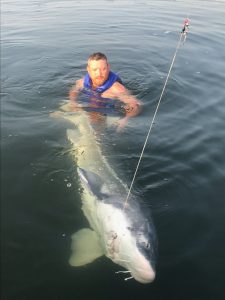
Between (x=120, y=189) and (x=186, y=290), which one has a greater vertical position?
(x=120, y=189)

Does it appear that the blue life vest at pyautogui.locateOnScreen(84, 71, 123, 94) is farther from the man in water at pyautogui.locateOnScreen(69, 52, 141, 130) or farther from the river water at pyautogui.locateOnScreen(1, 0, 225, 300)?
the river water at pyautogui.locateOnScreen(1, 0, 225, 300)

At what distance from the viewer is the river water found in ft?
14.1

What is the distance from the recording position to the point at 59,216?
5125 mm

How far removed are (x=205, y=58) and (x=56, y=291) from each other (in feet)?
33.8

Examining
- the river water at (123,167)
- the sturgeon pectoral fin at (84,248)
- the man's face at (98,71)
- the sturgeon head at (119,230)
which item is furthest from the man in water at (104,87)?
the sturgeon pectoral fin at (84,248)

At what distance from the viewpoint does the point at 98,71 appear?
8.49 metres

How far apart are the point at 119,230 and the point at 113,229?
0.10 m

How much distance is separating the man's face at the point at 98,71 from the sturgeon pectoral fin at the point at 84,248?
4.42m

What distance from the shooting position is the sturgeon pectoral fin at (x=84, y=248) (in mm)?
4521

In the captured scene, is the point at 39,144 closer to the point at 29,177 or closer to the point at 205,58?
the point at 29,177

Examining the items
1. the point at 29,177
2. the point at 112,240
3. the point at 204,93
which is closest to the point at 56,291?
the point at 112,240

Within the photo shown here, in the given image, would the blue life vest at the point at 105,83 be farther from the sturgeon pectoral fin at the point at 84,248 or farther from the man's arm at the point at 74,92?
the sturgeon pectoral fin at the point at 84,248

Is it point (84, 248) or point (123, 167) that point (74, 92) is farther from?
point (84, 248)

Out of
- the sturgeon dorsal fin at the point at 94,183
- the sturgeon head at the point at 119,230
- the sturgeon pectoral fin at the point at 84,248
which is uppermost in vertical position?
the sturgeon dorsal fin at the point at 94,183
